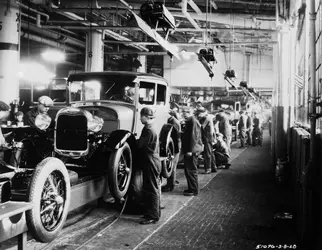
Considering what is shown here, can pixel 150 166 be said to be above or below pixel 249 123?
below

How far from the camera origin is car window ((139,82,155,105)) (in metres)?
7.47

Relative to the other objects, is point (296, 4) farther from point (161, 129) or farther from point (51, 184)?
point (51, 184)

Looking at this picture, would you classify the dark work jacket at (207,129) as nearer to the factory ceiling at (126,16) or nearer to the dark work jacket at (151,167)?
the factory ceiling at (126,16)

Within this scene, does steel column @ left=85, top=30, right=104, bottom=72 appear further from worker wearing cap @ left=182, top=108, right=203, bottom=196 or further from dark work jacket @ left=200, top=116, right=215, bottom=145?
worker wearing cap @ left=182, top=108, right=203, bottom=196

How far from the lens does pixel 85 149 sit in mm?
5762

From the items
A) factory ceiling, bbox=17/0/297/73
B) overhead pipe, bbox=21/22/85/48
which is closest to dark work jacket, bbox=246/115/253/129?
factory ceiling, bbox=17/0/297/73

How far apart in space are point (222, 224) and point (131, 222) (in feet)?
4.88

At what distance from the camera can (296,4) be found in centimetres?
903

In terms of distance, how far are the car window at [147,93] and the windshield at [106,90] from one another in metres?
0.26

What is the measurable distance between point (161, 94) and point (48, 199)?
4427 millimetres

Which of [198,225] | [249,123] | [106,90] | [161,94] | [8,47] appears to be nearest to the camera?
[198,225]

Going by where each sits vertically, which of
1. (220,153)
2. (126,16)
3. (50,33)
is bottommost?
(220,153)

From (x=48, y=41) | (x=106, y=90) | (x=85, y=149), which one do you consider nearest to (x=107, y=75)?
(x=106, y=90)

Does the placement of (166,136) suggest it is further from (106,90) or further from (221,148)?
(221,148)
